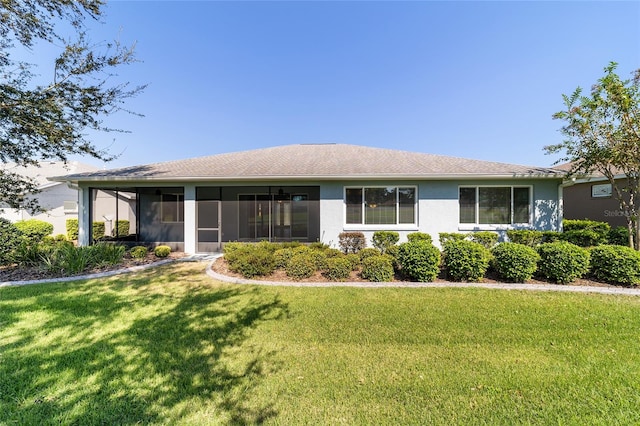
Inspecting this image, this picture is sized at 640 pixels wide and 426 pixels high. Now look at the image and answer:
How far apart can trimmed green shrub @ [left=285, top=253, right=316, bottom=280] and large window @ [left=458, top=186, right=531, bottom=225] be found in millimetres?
6147

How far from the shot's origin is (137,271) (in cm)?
680

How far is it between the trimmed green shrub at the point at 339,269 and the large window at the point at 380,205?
3.37 meters

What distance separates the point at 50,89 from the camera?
5.70 meters

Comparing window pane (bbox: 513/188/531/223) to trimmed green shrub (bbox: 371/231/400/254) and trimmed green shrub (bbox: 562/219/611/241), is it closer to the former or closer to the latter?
trimmed green shrub (bbox: 562/219/611/241)

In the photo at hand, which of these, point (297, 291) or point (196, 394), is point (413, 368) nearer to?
point (196, 394)

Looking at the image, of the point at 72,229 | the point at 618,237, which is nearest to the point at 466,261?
the point at 618,237

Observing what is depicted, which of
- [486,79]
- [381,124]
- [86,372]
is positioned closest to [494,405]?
[86,372]

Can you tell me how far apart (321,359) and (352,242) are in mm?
5962

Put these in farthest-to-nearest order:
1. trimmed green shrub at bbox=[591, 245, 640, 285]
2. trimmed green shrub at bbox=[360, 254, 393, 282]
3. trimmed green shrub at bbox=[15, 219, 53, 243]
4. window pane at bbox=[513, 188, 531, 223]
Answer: trimmed green shrub at bbox=[15, 219, 53, 243] < window pane at bbox=[513, 188, 531, 223] < trimmed green shrub at bbox=[360, 254, 393, 282] < trimmed green shrub at bbox=[591, 245, 640, 285]

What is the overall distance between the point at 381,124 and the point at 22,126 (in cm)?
1535

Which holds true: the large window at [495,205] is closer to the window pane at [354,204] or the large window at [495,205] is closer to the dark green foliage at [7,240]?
the window pane at [354,204]

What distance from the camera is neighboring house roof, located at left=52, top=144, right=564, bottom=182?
851cm

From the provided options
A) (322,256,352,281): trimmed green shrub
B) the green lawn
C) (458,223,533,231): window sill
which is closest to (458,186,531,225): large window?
(458,223,533,231): window sill

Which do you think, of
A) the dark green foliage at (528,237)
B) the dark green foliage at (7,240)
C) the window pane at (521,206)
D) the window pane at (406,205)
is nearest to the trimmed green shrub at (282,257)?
the window pane at (406,205)
